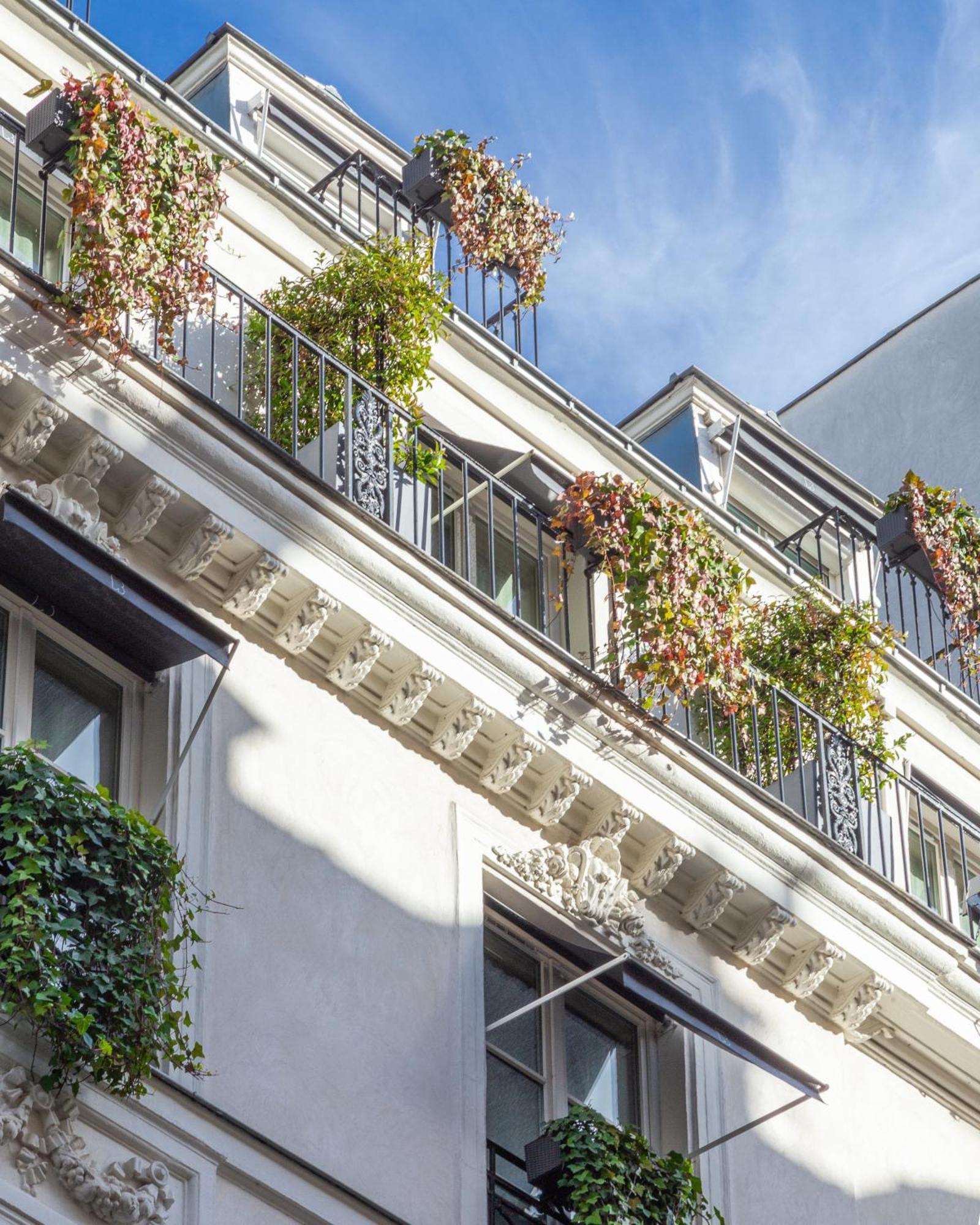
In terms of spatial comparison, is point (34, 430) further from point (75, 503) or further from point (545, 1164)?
point (545, 1164)

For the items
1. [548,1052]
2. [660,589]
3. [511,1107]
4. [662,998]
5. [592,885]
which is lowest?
[511,1107]

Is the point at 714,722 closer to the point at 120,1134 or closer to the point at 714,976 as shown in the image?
the point at 714,976

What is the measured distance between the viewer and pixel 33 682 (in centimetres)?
1012

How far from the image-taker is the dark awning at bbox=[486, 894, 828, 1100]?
11297 mm

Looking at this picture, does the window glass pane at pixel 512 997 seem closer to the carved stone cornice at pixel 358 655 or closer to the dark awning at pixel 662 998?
the dark awning at pixel 662 998

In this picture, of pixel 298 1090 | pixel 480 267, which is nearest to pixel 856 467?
pixel 480 267

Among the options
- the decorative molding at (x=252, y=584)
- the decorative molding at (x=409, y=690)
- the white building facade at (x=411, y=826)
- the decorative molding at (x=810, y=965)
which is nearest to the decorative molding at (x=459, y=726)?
the white building facade at (x=411, y=826)

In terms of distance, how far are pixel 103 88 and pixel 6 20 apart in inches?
63.3

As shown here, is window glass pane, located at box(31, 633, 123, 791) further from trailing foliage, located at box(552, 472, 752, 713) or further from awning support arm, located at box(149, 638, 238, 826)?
trailing foliage, located at box(552, 472, 752, 713)

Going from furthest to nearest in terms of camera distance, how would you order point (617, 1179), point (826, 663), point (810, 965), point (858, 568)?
point (858, 568) → point (826, 663) → point (810, 965) → point (617, 1179)

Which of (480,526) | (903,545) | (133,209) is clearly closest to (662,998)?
(480,526)

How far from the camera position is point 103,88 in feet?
37.3

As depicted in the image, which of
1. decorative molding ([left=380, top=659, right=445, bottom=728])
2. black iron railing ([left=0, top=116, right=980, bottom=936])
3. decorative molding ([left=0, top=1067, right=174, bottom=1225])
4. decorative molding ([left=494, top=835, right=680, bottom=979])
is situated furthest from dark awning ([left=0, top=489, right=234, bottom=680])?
decorative molding ([left=494, top=835, right=680, bottom=979])

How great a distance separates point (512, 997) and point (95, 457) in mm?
3050
